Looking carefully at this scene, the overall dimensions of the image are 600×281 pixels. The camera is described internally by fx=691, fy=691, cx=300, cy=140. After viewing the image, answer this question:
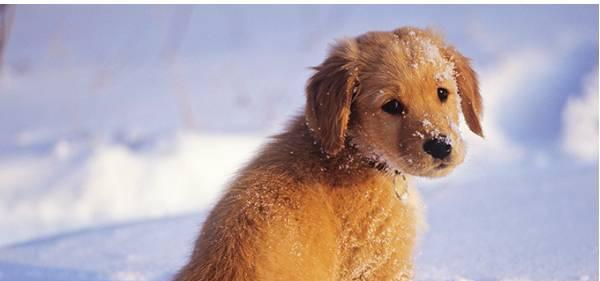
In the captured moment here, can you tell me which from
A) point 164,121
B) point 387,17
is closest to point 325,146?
point 164,121

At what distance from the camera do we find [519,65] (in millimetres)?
9773

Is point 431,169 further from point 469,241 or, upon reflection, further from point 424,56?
point 469,241

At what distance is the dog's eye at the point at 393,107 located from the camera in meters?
2.97

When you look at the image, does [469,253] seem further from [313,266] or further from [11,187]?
[11,187]

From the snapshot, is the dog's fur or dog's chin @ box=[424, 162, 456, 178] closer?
the dog's fur

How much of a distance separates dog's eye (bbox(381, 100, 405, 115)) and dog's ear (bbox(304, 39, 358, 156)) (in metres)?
0.16

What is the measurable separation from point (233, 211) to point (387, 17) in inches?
369

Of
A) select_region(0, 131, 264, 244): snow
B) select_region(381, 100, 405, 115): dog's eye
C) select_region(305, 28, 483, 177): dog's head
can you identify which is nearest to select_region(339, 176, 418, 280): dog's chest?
select_region(305, 28, 483, 177): dog's head

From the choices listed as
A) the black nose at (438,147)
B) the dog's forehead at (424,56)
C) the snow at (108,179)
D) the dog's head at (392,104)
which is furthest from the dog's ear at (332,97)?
the snow at (108,179)

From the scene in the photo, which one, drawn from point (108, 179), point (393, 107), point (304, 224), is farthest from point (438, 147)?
point (108, 179)

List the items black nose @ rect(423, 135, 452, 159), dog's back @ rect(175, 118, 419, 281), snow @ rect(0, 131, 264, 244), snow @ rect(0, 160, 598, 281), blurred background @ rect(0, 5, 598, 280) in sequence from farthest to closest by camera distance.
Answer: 1. snow @ rect(0, 131, 264, 244)
2. blurred background @ rect(0, 5, 598, 280)
3. snow @ rect(0, 160, 598, 281)
4. black nose @ rect(423, 135, 452, 159)
5. dog's back @ rect(175, 118, 419, 281)

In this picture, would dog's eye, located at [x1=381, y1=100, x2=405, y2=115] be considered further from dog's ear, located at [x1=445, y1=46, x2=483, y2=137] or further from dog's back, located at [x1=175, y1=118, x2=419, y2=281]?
dog's ear, located at [x1=445, y1=46, x2=483, y2=137]

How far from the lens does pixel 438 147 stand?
2.78 m

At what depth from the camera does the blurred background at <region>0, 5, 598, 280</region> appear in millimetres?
5188
